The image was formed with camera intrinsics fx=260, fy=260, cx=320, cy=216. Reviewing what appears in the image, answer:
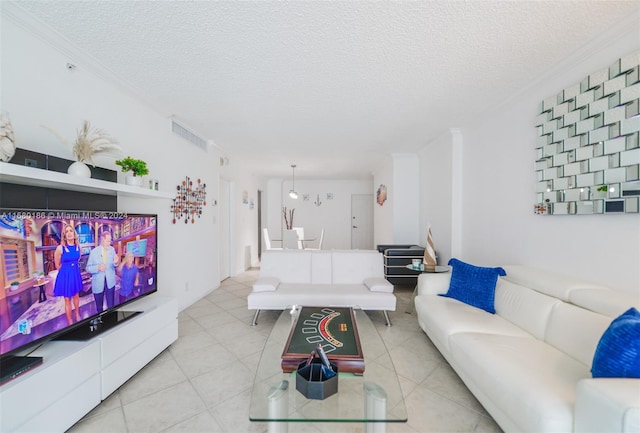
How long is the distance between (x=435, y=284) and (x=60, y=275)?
3047 millimetres

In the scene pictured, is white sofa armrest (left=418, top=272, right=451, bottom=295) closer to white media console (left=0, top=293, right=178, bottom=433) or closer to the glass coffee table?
the glass coffee table

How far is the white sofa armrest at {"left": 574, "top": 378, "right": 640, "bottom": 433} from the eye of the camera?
0.92 m

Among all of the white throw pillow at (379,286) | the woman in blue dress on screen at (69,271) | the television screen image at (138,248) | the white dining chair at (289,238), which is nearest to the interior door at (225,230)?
the television screen image at (138,248)

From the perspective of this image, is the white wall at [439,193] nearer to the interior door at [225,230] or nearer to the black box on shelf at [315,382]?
the black box on shelf at [315,382]

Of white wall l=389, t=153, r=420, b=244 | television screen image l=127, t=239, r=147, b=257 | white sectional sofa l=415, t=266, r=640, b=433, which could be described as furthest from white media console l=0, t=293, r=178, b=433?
white wall l=389, t=153, r=420, b=244

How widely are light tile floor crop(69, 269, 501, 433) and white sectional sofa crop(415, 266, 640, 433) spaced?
0.19 metres

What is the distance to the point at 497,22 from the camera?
5.47 ft

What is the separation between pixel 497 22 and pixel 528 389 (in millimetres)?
2116

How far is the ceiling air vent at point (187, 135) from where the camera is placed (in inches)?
131

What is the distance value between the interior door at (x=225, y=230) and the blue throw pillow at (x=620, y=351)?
4.95 meters

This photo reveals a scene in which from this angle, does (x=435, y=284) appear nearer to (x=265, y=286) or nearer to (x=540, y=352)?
(x=540, y=352)

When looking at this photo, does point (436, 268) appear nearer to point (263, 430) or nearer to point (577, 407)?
point (577, 407)

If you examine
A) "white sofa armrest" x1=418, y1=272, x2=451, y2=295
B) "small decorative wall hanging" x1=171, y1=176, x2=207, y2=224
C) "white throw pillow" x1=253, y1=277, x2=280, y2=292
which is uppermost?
"small decorative wall hanging" x1=171, y1=176, x2=207, y2=224

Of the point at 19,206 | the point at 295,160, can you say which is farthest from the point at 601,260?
the point at 295,160
